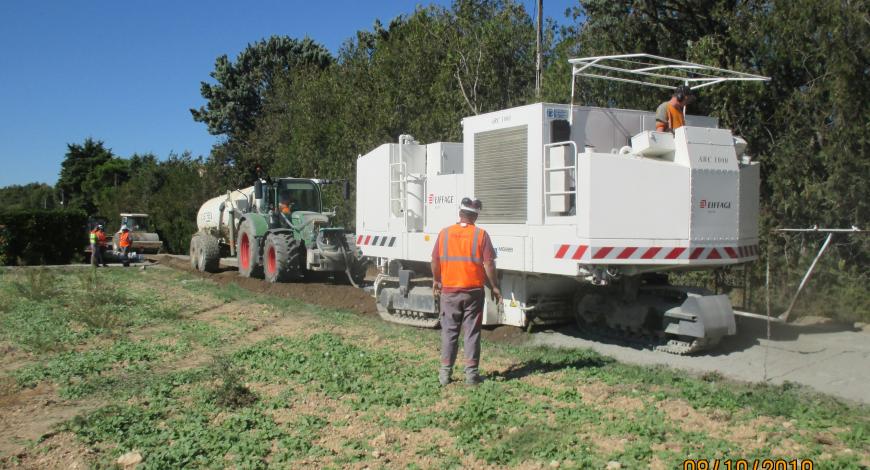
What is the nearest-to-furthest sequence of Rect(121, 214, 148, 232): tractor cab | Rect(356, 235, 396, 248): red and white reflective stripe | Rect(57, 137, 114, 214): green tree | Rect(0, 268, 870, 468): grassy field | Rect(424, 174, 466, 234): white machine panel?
1. Rect(0, 268, 870, 468): grassy field
2. Rect(424, 174, 466, 234): white machine panel
3. Rect(356, 235, 396, 248): red and white reflective stripe
4. Rect(121, 214, 148, 232): tractor cab
5. Rect(57, 137, 114, 214): green tree

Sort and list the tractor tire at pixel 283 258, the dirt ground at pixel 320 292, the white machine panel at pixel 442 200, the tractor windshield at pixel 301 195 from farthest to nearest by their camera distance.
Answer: the tractor windshield at pixel 301 195, the tractor tire at pixel 283 258, the dirt ground at pixel 320 292, the white machine panel at pixel 442 200

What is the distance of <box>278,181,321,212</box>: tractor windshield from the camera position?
18.9 meters

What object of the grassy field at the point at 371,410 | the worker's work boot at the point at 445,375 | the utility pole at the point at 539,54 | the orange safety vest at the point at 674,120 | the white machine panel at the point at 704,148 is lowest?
the grassy field at the point at 371,410

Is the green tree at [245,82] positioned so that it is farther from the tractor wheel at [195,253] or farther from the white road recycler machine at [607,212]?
the white road recycler machine at [607,212]

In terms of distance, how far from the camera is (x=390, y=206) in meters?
12.2

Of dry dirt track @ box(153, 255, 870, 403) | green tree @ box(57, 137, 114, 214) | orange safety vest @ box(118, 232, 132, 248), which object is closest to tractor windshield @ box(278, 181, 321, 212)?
dry dirt track @ box(153, 255, 870, 403)

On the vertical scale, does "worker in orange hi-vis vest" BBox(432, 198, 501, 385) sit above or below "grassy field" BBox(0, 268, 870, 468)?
above

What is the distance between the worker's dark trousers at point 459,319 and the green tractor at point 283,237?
28.4ft

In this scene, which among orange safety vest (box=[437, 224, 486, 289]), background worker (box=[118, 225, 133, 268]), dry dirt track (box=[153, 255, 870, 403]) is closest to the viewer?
orange safety vest (box=[437, 224, 486, 289])

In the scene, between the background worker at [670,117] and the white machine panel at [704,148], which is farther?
the background worker at [670,117]
